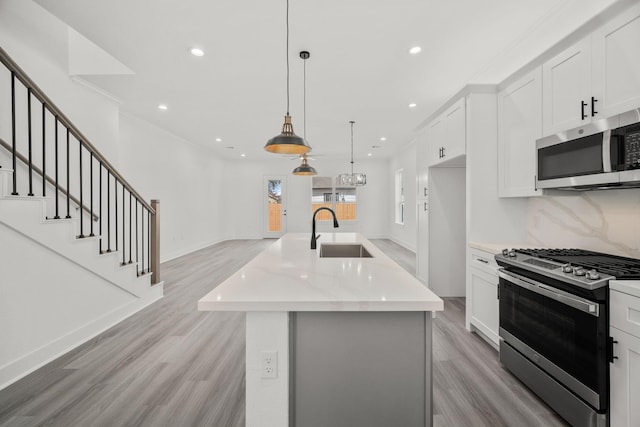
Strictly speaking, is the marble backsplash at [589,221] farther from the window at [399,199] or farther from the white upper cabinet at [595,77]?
the window at [399,199]

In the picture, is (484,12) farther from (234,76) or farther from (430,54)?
(234,76)

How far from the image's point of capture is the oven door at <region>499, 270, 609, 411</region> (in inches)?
57.3

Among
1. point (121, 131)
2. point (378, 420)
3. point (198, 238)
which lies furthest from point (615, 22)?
point (198, 238)

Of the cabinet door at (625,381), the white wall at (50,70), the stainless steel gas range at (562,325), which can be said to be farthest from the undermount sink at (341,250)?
the white wall at (50,70)

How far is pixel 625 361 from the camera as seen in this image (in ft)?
4.49

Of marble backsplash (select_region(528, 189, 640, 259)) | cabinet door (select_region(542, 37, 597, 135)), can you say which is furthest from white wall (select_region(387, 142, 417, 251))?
cabinet door (select_region(542, 37, 597, 135))

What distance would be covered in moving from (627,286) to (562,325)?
440 mm

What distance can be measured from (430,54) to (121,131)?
4904mm

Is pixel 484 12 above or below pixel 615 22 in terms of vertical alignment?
above

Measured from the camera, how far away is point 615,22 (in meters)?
1.69

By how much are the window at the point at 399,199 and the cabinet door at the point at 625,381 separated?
736cm

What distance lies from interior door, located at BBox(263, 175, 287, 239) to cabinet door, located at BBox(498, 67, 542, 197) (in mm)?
7736

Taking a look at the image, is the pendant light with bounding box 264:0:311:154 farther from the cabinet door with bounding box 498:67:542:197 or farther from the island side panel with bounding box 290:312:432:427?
the cabinet door with bounding box 498:67:542:197

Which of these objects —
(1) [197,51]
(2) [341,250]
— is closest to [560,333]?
(2) [341,250]
